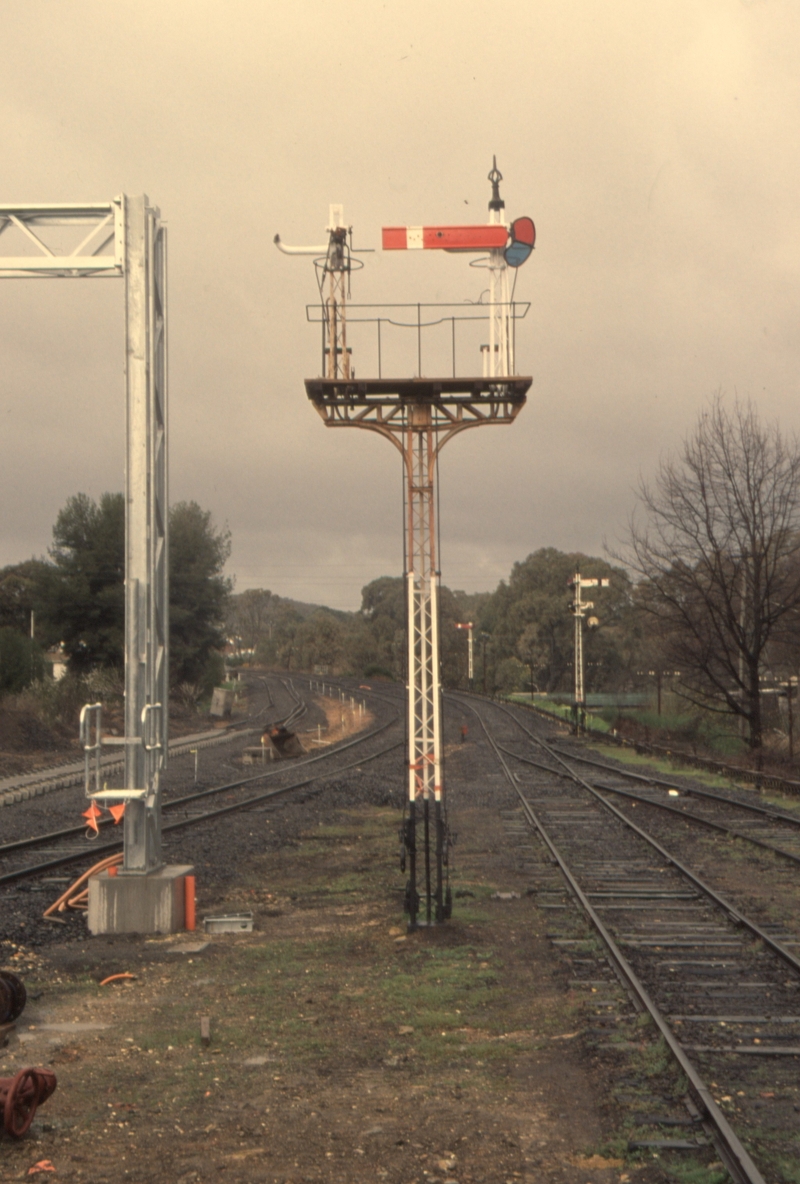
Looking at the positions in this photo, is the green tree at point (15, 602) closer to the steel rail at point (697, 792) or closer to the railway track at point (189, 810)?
the railway track at point (189, 810)

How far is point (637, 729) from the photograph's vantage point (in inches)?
1821

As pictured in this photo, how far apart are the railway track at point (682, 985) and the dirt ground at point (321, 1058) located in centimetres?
28

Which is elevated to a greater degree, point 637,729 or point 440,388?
point 440,388

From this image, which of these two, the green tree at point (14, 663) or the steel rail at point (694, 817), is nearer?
the steel rail at point (694, 817)

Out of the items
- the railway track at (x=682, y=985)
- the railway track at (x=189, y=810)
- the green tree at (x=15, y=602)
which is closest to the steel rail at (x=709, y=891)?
the railway track at (x=682, y=985)

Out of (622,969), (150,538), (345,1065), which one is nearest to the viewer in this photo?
(345,1065)

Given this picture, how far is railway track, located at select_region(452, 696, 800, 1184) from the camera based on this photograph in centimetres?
564

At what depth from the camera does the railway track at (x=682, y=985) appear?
5637 mm

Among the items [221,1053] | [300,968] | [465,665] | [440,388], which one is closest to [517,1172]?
[221,1053]

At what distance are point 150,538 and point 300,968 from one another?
405cm

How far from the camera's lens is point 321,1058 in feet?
22.6

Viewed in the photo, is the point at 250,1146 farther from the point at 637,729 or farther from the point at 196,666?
the point at 196,666

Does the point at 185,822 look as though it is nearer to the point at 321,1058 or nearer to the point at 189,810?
the point at 189,810

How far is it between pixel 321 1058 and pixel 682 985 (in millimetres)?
3026
